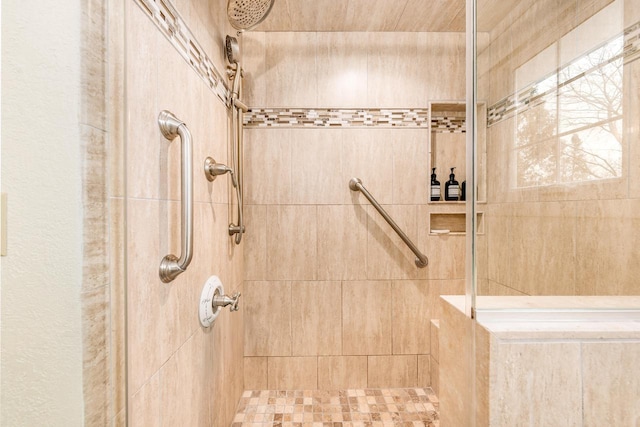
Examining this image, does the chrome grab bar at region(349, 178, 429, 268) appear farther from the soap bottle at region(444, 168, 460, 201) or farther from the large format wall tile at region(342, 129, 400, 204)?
the soap bottle at region(444, 168, 460, 201)

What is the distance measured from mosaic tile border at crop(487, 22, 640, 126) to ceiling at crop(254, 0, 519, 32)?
0.91m

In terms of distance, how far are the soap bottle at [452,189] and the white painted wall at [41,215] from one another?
1.86 m

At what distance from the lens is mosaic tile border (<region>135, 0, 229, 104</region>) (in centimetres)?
83

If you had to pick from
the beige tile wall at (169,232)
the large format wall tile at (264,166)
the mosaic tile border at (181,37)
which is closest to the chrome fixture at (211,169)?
the beige tile wall at (169,232)

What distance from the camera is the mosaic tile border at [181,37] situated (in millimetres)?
832

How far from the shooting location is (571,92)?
3.32 feet

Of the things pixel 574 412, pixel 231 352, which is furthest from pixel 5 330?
pixel 231 352

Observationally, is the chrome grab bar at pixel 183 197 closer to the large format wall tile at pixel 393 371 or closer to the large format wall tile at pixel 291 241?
the large format wall tile at pixel 291 241

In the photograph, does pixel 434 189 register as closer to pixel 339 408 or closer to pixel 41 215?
pixel 339 408

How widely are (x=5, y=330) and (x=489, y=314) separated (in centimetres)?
88

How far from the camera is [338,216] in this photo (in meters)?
1.88

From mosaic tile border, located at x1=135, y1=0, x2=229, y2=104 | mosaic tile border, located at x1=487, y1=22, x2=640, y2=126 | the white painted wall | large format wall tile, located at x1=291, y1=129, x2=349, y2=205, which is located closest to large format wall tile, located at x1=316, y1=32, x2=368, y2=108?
large format wall tile, located at x1=291, y1=129, x2=349, y2=205

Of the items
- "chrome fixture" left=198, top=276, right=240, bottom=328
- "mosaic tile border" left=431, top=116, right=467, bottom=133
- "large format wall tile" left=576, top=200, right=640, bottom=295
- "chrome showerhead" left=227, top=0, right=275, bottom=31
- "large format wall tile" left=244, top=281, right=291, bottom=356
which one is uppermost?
"chrome showerhead" left=227, top=0, right=275, bottom=31

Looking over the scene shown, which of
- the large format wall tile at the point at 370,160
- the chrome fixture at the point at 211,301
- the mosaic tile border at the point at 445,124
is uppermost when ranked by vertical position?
the mosaic tile border at the point at 445,124
